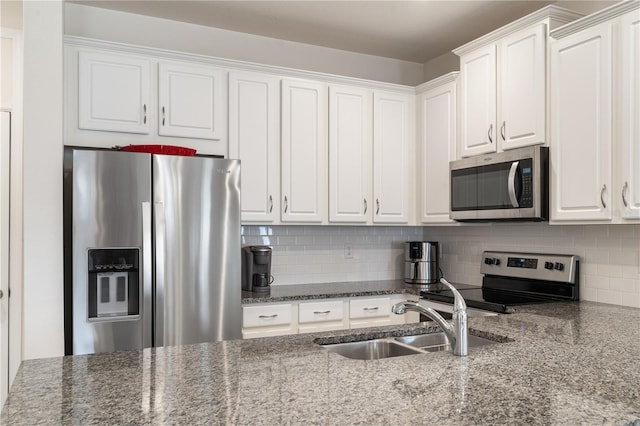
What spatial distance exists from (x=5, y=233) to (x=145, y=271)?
1.35 metres

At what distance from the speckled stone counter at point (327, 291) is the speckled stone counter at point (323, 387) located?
145cm

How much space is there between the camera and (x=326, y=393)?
1178mm

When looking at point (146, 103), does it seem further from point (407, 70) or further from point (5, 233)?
point (407, 70)

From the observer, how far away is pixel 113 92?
9.81 ft

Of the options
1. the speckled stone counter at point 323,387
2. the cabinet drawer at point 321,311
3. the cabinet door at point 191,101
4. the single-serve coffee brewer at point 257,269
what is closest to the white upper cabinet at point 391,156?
the cabinet drawer at point 321,311

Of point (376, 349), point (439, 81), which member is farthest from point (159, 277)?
point (439, 81)

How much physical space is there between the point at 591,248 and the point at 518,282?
52 centimetres

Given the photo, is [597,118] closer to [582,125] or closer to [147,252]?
[582,125]

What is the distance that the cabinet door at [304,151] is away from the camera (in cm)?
346

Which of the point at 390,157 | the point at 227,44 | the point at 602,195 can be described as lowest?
the point at 602,195

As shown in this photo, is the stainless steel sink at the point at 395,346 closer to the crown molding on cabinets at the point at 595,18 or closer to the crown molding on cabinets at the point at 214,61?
the crown molding on cabinets at the point at 595,18

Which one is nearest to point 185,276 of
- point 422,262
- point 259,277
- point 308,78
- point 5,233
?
point 259,277

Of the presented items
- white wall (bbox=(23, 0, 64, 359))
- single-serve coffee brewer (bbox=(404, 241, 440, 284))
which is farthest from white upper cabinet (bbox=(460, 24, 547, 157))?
white wall (bbox=(23, 0, 64, 359))

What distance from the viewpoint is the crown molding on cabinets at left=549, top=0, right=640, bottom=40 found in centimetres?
235
